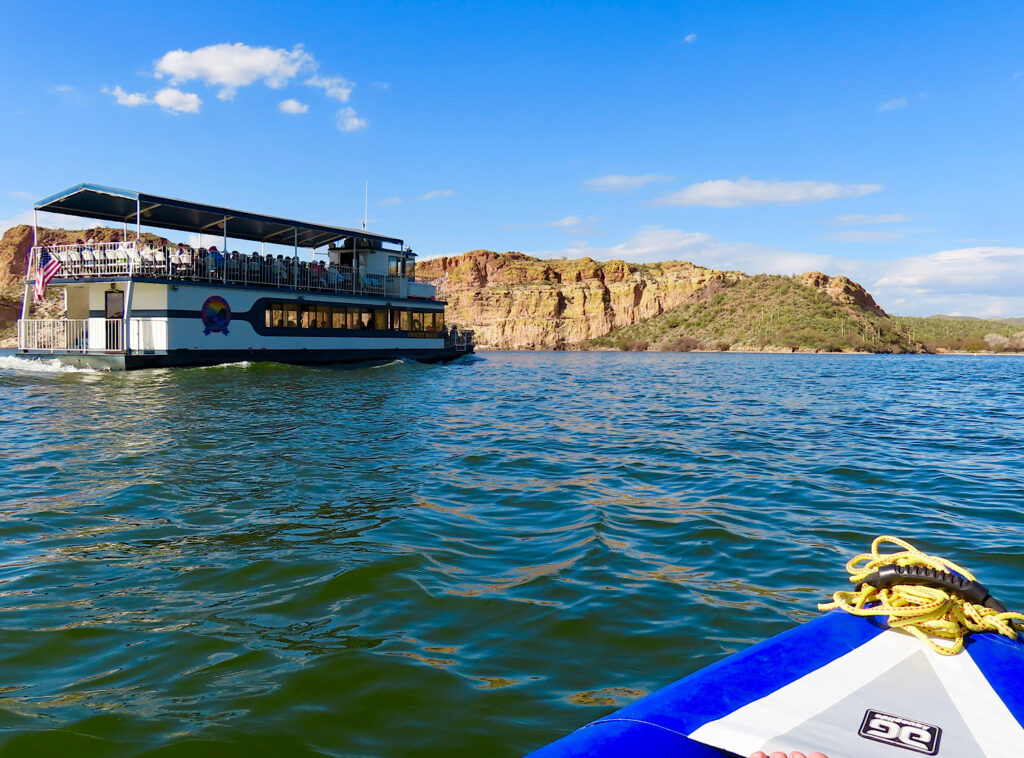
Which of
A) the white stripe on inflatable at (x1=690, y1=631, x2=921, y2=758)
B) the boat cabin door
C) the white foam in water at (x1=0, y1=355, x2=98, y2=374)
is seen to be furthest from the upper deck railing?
the white stripe on inflatable at (x1=690, y1=631, x2=921, y2=758)

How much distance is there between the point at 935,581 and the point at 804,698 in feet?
3.22

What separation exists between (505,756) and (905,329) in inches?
4727

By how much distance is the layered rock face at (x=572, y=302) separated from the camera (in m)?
109

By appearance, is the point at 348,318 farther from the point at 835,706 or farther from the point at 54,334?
Result: the point at 835,706

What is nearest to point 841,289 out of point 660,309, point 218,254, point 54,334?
point 660,309

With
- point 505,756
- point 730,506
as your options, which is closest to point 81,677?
point 505,756

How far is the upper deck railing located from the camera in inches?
871

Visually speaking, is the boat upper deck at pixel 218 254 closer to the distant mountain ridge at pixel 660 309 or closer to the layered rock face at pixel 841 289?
the distant mountain ridge at pixel 660 309

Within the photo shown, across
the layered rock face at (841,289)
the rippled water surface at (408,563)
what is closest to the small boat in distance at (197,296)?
the rippled water surface at (408,563)

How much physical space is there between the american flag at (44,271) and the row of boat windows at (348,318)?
7136 mm

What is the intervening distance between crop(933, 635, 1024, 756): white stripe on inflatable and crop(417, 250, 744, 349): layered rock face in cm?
10441

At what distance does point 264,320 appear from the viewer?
25.5m

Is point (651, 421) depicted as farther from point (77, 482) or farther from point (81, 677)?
point (81, 677)

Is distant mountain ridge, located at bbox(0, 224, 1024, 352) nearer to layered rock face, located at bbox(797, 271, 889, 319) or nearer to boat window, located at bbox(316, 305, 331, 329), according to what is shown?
layered rock face, located at bbox(797, 271, 889, 319)
